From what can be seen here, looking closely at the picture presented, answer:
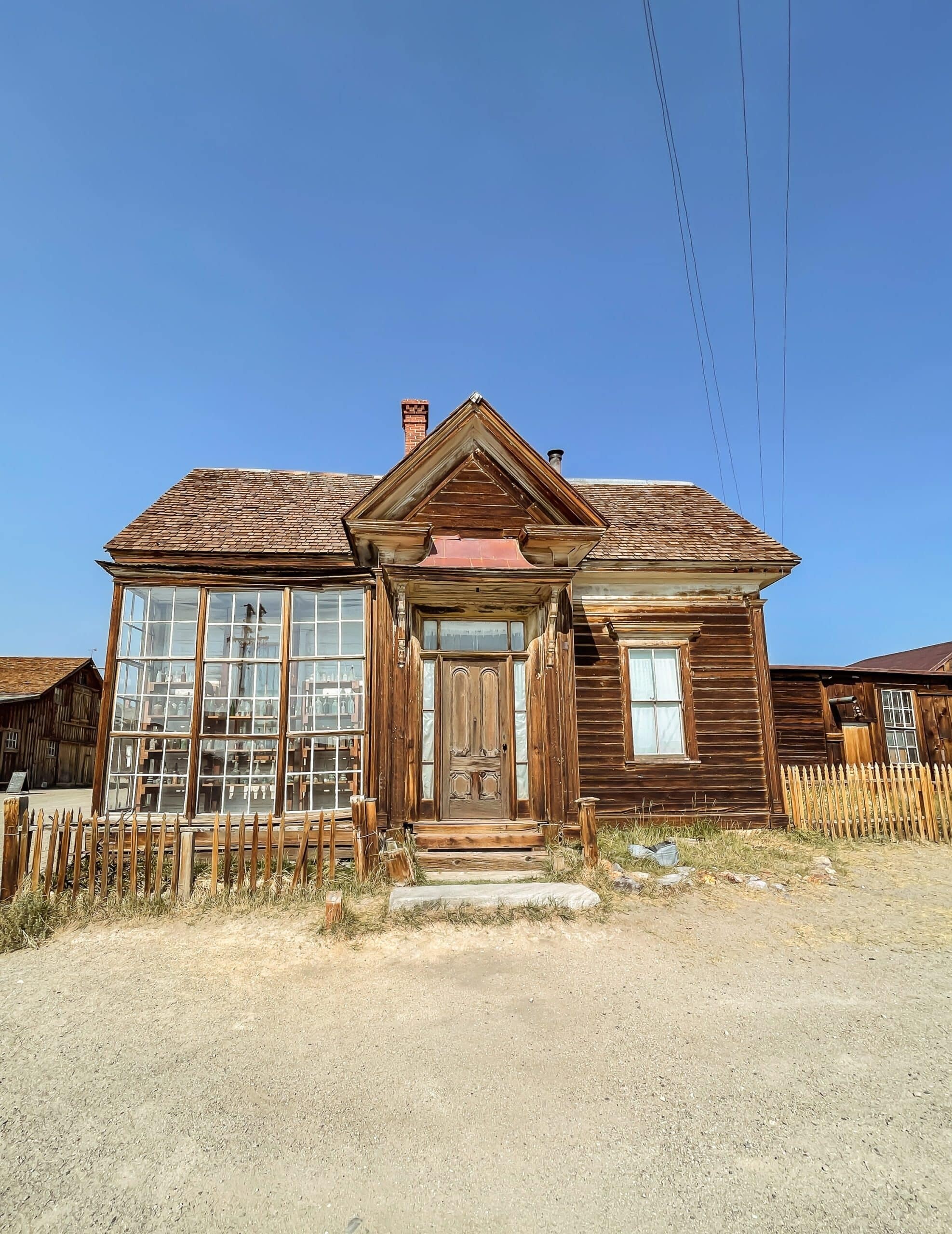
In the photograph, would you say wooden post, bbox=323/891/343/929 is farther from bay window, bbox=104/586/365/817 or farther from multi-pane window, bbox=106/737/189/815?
multi-pane window, bbox=106/737/189/815

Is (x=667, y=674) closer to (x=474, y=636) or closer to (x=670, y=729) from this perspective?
(x=670, y=729)

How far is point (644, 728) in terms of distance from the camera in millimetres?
10992

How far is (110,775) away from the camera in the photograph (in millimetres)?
9469

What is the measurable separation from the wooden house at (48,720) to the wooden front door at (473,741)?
20.7 meters

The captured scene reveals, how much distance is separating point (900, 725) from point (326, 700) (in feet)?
51.4

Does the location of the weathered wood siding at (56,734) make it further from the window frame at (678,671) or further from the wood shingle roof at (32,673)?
the window frame at (678,671)

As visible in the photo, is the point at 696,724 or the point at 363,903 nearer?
the point at 363,903

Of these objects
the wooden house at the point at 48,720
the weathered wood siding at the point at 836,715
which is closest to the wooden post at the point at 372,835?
the weathered wood siding at the point at 836,715

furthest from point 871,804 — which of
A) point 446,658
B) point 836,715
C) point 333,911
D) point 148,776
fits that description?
point 148,776

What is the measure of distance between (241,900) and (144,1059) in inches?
110

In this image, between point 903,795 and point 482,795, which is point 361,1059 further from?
point 903,795

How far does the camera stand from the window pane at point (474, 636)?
9508mm

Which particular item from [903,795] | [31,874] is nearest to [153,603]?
[31,874]

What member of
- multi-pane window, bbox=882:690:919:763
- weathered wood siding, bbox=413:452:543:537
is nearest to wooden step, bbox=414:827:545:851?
weathered wood siding, bbox=413:452:543:537
